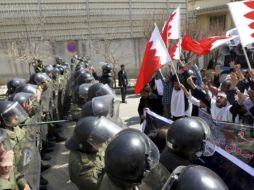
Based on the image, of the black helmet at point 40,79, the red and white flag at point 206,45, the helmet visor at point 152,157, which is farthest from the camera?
the red and white flag at point 206,45

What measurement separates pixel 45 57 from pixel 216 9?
560 inches

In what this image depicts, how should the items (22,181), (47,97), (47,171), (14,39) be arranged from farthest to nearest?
1. (14,39)
2. (47,97)
3. (47,171)
4. (22,181)

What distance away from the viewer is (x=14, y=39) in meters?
19.7

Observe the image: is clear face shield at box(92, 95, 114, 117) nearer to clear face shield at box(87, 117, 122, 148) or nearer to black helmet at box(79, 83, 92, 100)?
clear face shield at box(87, 117, 122, 148)

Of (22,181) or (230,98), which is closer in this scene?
(22,181)

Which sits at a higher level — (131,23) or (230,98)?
(131,23)

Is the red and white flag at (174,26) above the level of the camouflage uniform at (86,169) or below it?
above

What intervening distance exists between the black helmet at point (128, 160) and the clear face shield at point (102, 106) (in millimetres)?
1598

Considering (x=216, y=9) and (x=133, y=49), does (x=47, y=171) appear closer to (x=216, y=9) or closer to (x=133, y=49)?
(x=133, y=49)

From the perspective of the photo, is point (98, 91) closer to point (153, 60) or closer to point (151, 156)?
point (153, 60)

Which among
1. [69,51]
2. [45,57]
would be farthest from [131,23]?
[45,57]

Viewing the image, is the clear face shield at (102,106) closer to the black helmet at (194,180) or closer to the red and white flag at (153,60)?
the red and white flag at (153,60)

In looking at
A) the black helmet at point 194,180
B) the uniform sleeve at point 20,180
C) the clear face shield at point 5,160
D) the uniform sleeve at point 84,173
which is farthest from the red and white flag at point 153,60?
the black helmet at point 194,180

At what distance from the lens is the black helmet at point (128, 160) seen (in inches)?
91.6
